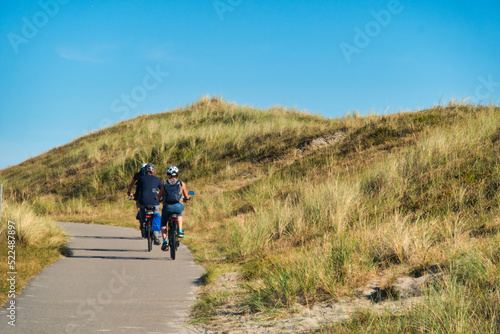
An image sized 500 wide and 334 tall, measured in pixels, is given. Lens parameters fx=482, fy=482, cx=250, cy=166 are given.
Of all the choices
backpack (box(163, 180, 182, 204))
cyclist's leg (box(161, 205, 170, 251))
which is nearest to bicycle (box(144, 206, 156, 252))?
cyclist's leg (box(161, 205, 170, 251))

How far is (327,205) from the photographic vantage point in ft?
41.3

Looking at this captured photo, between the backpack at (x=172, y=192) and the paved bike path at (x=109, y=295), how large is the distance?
139cm

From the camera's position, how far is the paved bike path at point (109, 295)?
5719 millimetres

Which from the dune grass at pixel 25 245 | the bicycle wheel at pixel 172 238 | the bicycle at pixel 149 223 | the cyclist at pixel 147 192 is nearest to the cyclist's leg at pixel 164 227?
the bicycle wheel at pixel 172 238

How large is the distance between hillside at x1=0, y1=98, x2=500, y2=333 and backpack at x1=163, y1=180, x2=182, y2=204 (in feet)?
5.13

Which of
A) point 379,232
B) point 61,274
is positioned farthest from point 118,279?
point 379,232

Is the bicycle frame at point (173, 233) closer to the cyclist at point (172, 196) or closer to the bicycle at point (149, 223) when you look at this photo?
the cyclist at point (172, 196)

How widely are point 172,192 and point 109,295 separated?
413cm

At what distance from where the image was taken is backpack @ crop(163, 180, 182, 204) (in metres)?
11.2

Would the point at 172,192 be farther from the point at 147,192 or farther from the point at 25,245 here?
the point at 25,245

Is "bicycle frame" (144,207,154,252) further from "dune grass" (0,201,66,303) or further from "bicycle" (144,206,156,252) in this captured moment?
"dune grass" (0,201,66,303)

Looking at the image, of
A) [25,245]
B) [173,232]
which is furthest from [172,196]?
[25,245]

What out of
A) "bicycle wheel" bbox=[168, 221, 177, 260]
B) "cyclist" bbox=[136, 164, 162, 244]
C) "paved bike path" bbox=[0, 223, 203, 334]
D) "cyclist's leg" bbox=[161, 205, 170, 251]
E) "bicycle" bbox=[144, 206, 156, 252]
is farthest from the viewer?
"cyclist" bbox=[136, 164, 162, 244]

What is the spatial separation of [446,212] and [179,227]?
628cm
